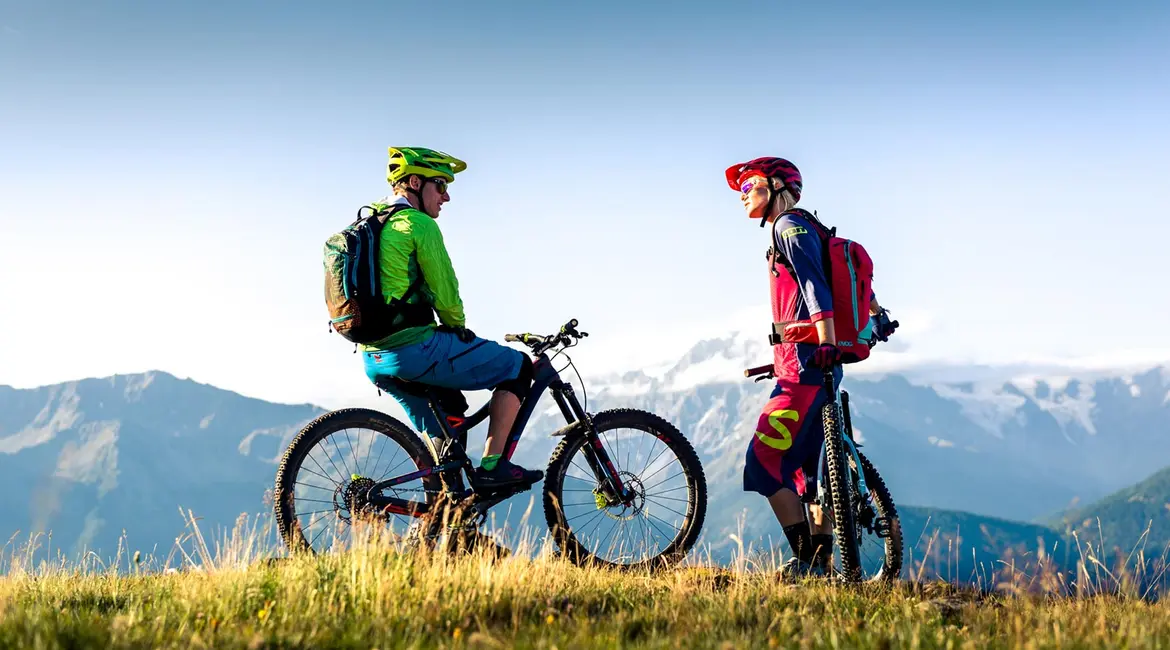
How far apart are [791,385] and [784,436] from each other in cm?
40

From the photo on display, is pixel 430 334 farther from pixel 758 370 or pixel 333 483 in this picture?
pixel 758 370

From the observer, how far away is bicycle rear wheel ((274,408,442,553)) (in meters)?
7.05

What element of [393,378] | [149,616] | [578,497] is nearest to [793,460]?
[578,497]

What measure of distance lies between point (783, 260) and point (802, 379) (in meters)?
0.93

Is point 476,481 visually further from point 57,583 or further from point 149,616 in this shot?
point 57,583

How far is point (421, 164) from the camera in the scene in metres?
7.38

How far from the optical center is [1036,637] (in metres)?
4.83

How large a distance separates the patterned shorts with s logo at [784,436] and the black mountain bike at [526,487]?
0.62 meters

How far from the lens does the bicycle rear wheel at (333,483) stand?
278 inches

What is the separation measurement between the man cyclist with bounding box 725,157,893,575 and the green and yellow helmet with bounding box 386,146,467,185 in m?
2.44

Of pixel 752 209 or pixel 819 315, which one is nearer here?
pixel 819 315

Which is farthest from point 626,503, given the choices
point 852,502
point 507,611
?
point 507,611

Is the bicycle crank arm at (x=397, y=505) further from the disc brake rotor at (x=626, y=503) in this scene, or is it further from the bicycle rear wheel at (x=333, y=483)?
the disc brake rotor at (x=626, y=503)

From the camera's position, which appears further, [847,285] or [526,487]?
[526,487]
